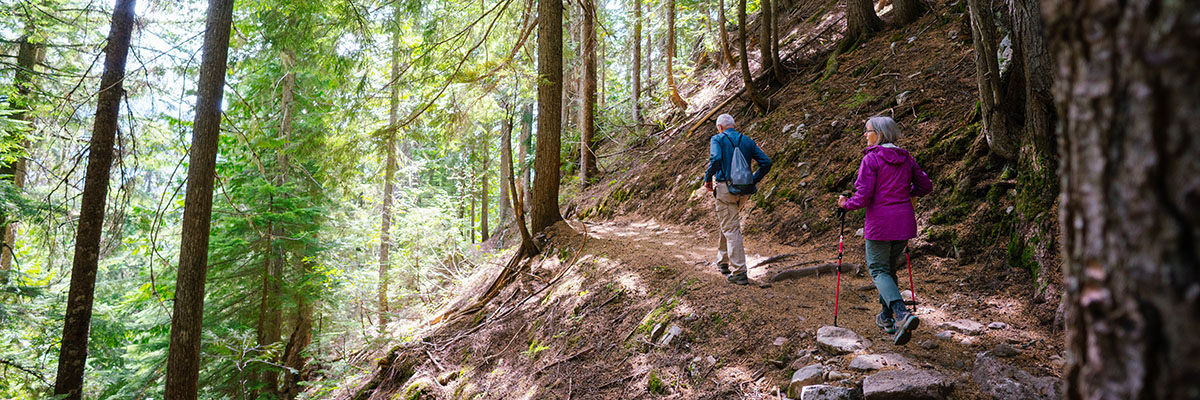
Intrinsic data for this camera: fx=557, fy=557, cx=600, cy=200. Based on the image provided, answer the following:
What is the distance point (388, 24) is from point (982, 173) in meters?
8.77

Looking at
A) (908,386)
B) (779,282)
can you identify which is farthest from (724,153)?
(908,386)

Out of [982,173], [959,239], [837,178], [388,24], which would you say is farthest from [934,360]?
[388,24]

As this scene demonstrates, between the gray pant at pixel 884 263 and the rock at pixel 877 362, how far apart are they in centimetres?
60

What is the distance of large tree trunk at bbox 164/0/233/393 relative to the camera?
6422mm

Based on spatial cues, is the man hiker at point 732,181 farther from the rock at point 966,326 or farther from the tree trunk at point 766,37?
the tree trunk at point 766,37

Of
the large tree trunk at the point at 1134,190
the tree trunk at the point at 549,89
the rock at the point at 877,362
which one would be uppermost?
the tree trunk at the point at 549,89

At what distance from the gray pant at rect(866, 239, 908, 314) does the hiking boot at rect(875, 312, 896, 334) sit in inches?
3.0

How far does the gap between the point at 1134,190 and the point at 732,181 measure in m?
4.81

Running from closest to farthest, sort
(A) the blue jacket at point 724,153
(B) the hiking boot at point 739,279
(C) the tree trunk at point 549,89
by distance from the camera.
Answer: (B) the hiking boot at point 739,279, (A) the blue jacket at point 724,153, (C) the tree trunk at point 549,89

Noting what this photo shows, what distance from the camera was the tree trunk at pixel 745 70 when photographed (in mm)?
10078

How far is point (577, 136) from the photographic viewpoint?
17031 millimetres

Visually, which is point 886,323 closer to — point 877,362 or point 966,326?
point 966,326

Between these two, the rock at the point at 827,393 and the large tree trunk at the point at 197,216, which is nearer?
the rock at the point at 827,393

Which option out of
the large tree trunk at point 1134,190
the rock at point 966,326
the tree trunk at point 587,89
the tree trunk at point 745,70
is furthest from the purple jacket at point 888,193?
the tree trunk at point 587,89
